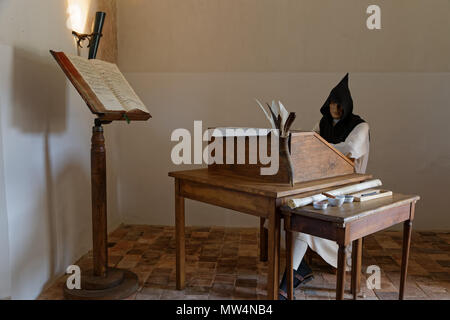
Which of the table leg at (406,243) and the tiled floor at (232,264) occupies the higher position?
the table leg at (406,243)

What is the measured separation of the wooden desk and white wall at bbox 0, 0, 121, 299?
3.74 feet

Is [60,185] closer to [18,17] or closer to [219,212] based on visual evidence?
[18,17]

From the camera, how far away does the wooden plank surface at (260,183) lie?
8.75 feet

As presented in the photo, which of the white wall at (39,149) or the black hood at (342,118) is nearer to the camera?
the white wall at (39,149)

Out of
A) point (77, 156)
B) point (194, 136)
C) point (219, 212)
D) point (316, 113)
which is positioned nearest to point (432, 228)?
point (316, 113)

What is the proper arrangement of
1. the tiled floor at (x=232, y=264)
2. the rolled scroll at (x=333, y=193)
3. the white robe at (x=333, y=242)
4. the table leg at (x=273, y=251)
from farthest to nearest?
the tiled floor at (x=232, y=264), the white robe at (x=333, y=242), the table leg at (x=273, y=251), the rolled scroll at (x=333, y=193)

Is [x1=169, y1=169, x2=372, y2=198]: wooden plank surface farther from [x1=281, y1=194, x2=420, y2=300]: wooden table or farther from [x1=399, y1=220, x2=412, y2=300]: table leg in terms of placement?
[x1=399, y1=220, x2=412, y2=300]: table leg

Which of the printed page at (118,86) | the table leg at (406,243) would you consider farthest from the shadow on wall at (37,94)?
the table leg at (406,243)

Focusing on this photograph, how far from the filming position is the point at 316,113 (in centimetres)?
532

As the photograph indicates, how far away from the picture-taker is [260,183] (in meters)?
2.87

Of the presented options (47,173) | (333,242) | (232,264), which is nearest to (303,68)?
(333,242)

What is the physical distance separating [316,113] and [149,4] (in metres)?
2.50

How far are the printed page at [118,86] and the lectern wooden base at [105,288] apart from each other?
141 cm

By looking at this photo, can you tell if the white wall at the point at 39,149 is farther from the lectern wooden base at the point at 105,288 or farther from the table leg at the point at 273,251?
the table leg at the point at 273,251
